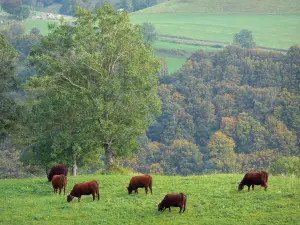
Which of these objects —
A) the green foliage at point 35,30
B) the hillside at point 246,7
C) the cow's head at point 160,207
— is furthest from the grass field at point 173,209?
the hillside at point 246,7

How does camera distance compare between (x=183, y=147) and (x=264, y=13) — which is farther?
(x=264, y=13)

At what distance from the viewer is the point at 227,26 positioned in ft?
557

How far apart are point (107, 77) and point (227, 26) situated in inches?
5576

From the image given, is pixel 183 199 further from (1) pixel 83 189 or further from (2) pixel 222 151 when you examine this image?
(2) pixel 222 151

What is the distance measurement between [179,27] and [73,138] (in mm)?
142720

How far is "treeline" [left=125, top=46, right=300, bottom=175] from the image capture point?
298ft

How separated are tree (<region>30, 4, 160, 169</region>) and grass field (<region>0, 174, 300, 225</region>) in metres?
8.30

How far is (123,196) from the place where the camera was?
23578 mm

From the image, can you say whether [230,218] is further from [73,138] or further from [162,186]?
[73,138]

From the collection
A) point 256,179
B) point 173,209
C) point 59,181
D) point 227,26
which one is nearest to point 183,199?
point 173,209

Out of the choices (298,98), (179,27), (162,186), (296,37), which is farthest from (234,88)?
(162,186)

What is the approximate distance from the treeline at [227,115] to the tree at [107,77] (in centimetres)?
5206

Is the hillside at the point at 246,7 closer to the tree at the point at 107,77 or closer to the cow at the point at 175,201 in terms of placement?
the tree at the point at 107,77

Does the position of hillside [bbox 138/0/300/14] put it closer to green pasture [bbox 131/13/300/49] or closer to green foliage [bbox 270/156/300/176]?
green pasture [bbox 131/13/300/49]
